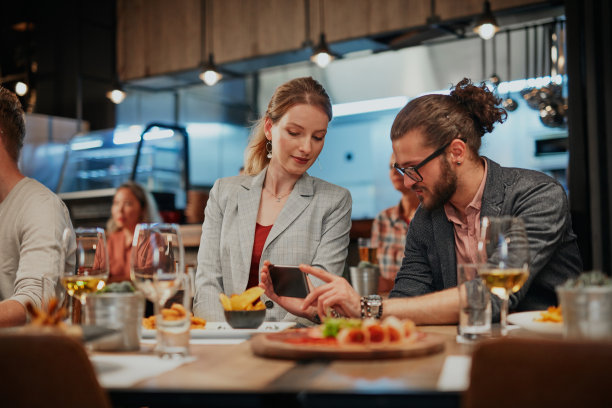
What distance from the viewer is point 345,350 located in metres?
1.10

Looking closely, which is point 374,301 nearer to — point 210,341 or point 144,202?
point 210,341

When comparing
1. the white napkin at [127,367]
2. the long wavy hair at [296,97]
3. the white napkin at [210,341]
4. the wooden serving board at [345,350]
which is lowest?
the white napkin at [210,341]

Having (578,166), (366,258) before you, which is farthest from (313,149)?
(578,166)

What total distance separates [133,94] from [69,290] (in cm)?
655

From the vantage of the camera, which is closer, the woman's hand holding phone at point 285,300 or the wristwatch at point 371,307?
the wristwatch at point 371,307

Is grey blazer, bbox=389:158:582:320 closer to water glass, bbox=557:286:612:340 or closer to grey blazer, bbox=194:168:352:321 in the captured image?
grey blazer, bbox=194:168:352:321

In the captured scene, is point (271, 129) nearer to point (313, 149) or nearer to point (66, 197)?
point (313, 149)

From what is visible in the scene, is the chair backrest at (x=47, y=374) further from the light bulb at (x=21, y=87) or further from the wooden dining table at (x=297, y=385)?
the light bulb at (x=21, y=87)

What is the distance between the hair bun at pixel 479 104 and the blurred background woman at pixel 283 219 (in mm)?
480

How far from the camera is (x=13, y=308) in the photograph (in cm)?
177

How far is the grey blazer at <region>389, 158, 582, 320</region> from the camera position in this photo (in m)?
1.81

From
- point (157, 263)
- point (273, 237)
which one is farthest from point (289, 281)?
point (273, 237)

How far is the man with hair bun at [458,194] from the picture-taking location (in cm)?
188

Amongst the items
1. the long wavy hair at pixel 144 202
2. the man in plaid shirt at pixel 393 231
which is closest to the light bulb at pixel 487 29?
the man in plaid shirt at pixel 393 231
